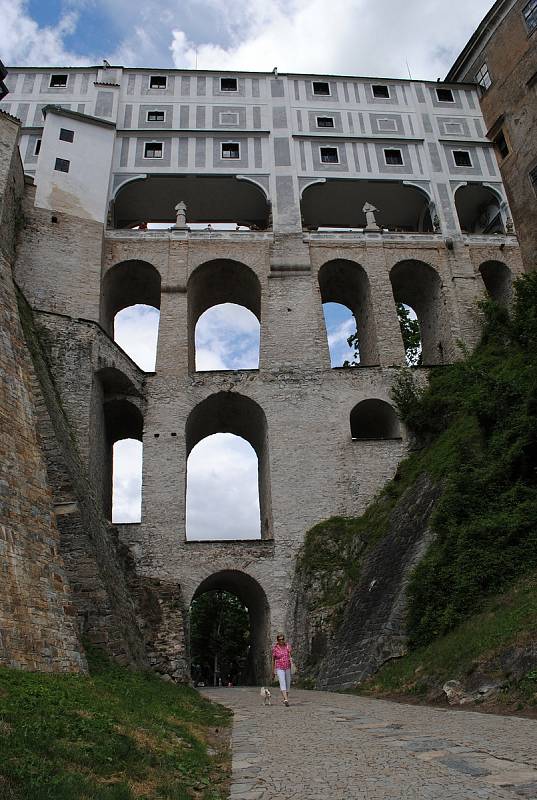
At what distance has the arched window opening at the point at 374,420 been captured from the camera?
71.6ft

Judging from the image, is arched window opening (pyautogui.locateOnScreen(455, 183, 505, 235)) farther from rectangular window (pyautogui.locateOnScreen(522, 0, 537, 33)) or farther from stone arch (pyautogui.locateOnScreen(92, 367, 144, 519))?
stone arch (pyautogui.locateOnScreen(92, 367, 144, 519))

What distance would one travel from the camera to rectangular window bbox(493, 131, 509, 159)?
2886 cm

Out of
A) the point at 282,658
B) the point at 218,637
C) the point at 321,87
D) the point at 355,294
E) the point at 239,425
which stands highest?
the point at 321,87

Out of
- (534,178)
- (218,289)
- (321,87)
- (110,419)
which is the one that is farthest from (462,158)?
(110,419)

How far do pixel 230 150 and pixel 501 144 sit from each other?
1334cm

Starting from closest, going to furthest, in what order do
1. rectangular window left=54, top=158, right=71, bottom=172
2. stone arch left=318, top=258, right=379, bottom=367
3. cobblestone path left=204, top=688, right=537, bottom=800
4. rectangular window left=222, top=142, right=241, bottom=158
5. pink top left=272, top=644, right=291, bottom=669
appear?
cobblestone path left=204, top=688, right=537, bottom=800 < pink top left=272, top=644, right=291, bottom=669 < rectangular window left=54, top=158, right=71, bottom=172 < stone arch left=318, top=258, right=379, bottom=367 < rectangular window left=222, top=142, right=241, bottom=158

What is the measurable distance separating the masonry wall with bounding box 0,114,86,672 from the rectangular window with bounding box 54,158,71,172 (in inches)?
543

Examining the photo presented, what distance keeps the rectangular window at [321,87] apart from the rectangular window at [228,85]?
3987 millimetres

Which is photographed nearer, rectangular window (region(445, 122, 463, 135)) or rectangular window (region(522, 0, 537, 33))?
rectangular window (region(522, 0, 537, 33))

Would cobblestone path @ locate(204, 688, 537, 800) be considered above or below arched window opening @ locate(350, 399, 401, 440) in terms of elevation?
below

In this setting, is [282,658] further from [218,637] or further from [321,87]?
[321,87]

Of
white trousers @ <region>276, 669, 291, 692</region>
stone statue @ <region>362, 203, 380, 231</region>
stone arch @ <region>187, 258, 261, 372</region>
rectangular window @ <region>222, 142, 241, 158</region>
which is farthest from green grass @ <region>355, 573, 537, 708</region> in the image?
rectangular window @ <region>222, 142, 241, 158</region>

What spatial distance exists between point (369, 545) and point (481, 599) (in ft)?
21.3

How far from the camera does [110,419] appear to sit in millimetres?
21906
